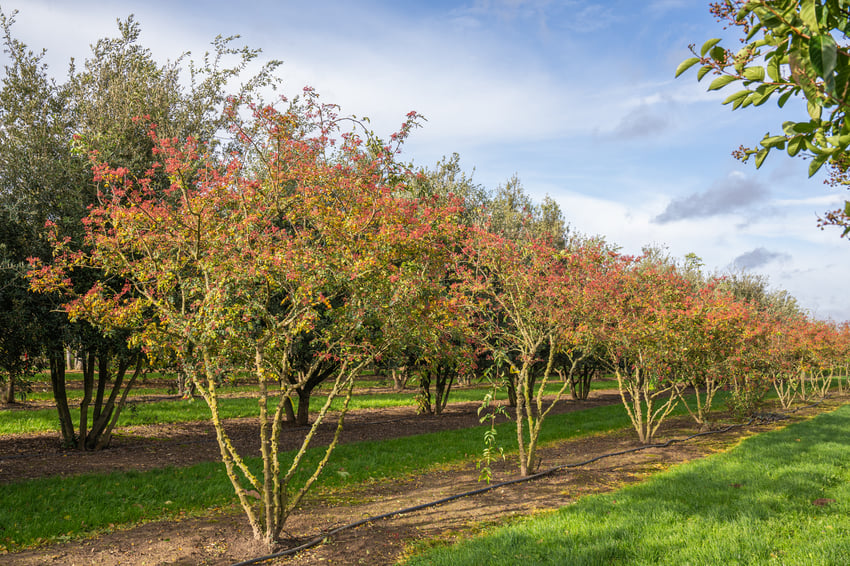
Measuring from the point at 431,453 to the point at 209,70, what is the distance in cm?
1264

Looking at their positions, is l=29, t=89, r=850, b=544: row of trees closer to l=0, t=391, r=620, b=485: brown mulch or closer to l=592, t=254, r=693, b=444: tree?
l=592, t=254, r=693, b=444: tree

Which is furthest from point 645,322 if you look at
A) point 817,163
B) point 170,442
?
point 170,442

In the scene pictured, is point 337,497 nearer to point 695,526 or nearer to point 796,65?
point 695,526

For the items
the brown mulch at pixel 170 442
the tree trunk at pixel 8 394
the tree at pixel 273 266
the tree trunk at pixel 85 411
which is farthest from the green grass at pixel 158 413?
the tree at pixel 273 266

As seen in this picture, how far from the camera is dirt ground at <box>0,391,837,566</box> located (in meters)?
6.73

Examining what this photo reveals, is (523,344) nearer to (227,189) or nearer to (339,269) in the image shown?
(339,269)

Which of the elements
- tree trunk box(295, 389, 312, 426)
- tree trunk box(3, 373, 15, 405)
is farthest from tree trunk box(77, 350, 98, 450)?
tree trunk box(3, 373, 15, 405)

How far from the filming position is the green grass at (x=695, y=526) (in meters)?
5.84

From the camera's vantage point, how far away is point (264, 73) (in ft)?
49.5

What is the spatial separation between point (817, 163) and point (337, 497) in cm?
941

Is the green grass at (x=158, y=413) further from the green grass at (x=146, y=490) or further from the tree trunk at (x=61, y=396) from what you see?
A: the green grass at (x=146, y=490)

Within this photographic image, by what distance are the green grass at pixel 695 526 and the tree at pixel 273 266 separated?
9.51 feet

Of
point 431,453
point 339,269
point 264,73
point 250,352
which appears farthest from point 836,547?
point 264,73

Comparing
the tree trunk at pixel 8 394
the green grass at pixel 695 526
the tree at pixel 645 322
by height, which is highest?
the tree at pixel 645 322
